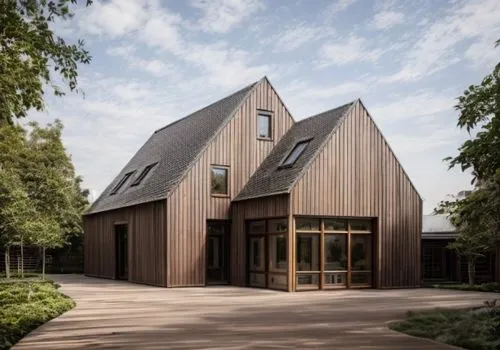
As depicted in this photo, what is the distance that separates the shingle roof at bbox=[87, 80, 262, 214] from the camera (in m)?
24.3

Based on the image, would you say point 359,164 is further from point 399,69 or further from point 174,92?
point 174,92

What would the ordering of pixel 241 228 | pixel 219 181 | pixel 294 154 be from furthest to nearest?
pixel 219 181, pixel 241 228, pixel 294 154

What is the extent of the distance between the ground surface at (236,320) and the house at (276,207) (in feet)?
7.13

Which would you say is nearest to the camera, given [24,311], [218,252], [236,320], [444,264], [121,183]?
[236,320]

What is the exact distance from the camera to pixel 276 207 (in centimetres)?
2142

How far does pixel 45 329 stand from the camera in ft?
37.1

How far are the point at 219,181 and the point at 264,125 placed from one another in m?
3.19

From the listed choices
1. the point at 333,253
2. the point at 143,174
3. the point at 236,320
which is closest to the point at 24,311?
the point at 236,320

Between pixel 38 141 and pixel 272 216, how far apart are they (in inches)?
899

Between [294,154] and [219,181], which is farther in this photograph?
[219,181]

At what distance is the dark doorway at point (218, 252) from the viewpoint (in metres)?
24.1

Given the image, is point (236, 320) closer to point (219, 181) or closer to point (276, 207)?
point (276, 207)

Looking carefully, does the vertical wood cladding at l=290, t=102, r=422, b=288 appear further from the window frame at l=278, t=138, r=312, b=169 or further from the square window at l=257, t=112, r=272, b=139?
the square window at l=257, t=112, r=272, b=139

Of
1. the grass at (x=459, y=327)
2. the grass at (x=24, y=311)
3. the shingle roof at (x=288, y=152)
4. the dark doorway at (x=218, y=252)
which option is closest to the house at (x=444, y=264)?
the shingle roof at (x=288, y=152)
